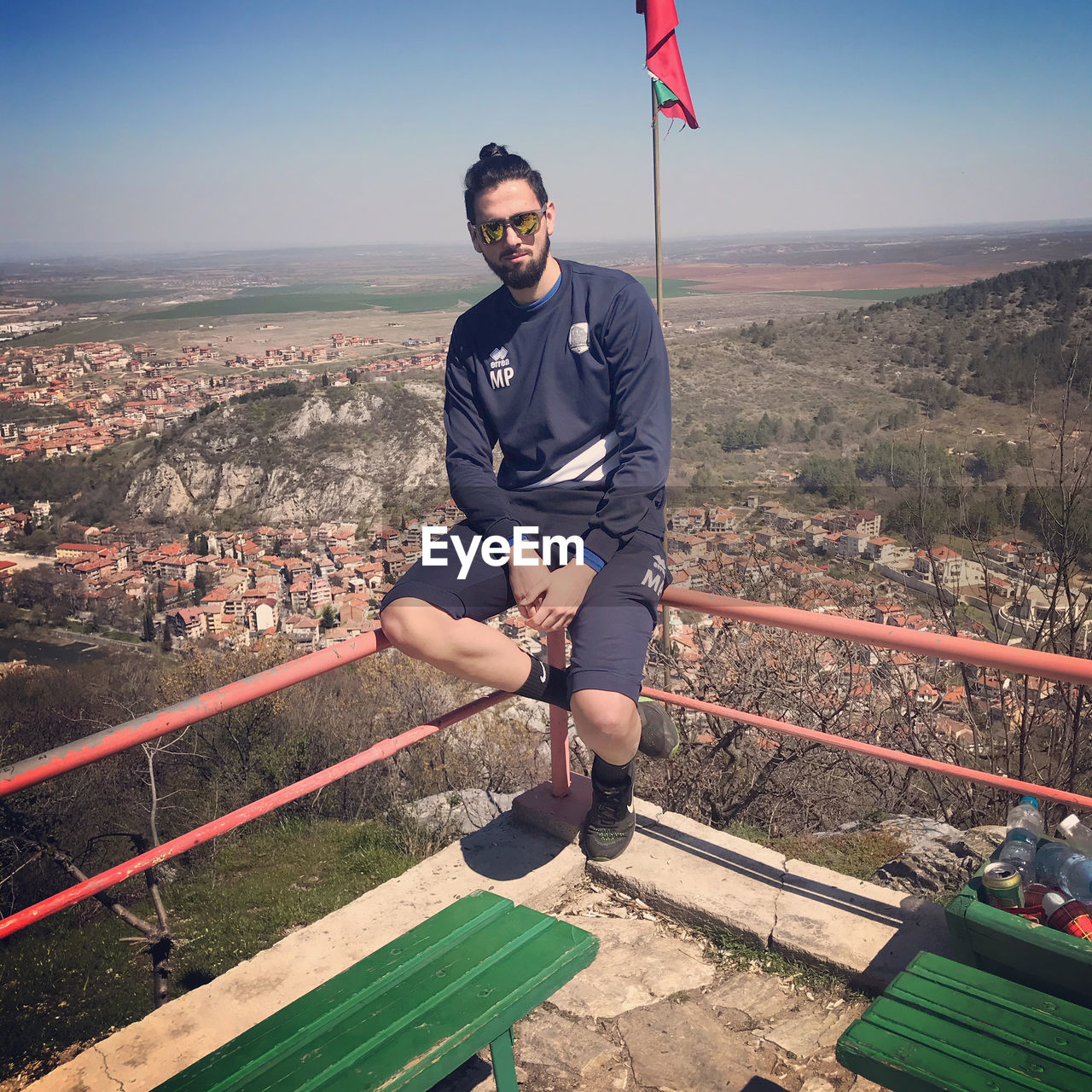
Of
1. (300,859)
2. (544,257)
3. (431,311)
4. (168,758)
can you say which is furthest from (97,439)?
(544,257)

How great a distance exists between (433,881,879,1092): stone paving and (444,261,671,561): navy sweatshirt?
3.64ft

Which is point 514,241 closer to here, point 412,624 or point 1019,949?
point 412,624

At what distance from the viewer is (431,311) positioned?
136 ft

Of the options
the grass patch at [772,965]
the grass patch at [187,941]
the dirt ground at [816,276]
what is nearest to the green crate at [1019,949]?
the grass patch at [772,965]

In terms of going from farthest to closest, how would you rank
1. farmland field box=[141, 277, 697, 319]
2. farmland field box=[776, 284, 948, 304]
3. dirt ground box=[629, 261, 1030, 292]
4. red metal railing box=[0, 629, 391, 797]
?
farmland field box=[141, 277, 697, 319] → dirt ground box=[629, 261, 1030, 292] → farmland field box=[776, 284, 948, 304] → red metal railing box=[0, 629, 391, 797]

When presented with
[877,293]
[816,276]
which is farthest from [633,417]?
[816,276]

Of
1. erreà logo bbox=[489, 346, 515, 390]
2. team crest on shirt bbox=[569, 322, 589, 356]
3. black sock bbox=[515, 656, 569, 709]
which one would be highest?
team crest on shirt bbox=[569, 322, 589, 356]

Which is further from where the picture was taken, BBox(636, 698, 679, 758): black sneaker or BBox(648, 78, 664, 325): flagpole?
BBox(648, 78, 664, 325): flagpole

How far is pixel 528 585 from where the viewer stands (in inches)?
89.5

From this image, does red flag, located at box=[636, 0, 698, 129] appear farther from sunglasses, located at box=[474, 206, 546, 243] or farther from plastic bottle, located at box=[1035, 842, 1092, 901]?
plastic bottle, located at box=[1035, 842, 1092, 901]

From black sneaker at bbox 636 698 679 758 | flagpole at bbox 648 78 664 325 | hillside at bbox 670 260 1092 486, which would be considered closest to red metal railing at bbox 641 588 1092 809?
black sneaker at bbox 636 698 679 758

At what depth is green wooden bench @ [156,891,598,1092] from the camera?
1354 mm

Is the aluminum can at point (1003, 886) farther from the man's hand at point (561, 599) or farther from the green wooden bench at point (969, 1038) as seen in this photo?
the man's hand at point (561, 599)

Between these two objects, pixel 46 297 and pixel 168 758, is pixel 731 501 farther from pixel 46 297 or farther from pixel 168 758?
pixel 46 297
